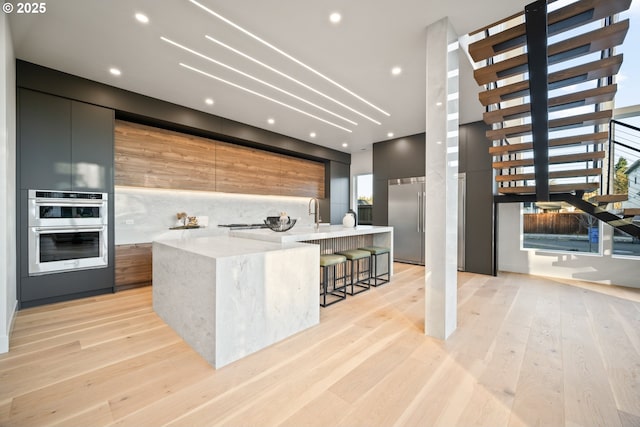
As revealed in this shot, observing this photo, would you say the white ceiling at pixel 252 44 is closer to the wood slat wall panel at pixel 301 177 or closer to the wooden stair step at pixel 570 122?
the wooden stair step at pixel 570 122

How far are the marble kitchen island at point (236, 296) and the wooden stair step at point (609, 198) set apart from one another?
12.5 feet

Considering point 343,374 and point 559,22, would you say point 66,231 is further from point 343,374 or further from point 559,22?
point 559,22

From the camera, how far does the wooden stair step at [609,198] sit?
10.7 feet

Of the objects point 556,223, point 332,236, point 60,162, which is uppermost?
point 60,162

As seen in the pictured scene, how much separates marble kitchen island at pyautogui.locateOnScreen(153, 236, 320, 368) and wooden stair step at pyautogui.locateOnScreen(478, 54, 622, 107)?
275cm

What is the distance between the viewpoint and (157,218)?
4.34 metres

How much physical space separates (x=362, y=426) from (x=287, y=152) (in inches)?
213

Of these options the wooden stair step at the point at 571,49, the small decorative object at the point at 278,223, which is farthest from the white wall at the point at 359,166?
the small decorative object at the point at 278,223

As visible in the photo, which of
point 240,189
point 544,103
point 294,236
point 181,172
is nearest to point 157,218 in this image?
point 181,172

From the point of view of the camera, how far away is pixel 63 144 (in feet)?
10.7

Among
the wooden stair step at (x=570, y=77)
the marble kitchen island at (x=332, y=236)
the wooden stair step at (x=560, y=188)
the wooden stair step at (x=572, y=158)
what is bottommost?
the marble kitchen island at (x=332, y=236)

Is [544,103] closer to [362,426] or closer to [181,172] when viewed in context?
[362,426]

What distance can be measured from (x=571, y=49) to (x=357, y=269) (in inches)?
137

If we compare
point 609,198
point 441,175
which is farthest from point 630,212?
point 441,175
